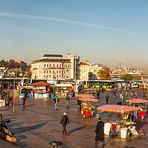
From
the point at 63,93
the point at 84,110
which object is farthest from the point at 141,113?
the point at 63,93

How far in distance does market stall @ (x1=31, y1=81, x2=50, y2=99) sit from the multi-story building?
403ft

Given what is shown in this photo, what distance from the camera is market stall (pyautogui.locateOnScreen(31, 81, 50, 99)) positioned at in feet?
176

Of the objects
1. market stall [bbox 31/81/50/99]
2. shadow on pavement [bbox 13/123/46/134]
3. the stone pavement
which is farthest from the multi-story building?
shadow on pavement [bbox 13/123/46/134]

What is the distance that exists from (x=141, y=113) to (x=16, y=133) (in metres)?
12.1

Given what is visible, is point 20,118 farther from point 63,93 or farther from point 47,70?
point 47,70

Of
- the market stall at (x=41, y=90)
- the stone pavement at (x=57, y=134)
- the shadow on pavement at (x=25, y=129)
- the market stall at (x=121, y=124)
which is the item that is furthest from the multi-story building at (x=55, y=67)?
the market stall at (x=121, y=124)

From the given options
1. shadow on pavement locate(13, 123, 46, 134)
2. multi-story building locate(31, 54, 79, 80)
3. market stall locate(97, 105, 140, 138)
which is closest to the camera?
market stall locate(97, 105, 140, 138)

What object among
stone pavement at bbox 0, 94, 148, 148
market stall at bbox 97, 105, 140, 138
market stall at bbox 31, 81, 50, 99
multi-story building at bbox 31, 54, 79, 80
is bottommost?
stone pavement at bbox 0, 94, 148, 148

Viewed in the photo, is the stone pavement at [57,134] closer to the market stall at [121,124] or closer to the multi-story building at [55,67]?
the market stall at [121,124]

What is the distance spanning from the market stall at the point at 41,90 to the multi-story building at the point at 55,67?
403 ft

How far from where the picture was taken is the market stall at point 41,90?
53.7 metres

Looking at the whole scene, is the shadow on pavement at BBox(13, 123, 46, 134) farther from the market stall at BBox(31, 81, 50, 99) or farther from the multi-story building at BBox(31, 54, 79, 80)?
the multi-story building at BBox(31, 54, 79, 80)

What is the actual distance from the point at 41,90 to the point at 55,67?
420ft

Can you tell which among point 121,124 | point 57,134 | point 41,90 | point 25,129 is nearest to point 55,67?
point 41,90
